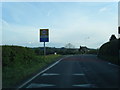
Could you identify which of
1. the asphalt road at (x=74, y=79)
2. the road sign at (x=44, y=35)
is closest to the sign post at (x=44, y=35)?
the road sign at (x=44, y=35)

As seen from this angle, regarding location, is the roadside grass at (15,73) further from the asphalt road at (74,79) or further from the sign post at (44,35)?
the sign post at (44,35)

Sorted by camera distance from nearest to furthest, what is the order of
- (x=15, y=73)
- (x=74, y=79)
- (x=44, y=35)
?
(x=74, y=79) < (x=15, y=73) < (x=44, y=35)

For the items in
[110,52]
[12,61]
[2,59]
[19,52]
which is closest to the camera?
[2,59]

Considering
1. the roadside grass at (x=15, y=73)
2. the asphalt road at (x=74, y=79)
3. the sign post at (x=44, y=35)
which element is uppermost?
the sign post at (x=44, y=35)

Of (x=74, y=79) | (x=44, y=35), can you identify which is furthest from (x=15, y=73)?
(x=44, y=35)

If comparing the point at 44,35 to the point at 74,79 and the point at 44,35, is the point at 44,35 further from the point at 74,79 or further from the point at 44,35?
the point at 74,79

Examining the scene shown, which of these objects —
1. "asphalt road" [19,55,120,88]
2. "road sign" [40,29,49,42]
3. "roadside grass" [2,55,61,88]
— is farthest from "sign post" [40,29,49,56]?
"asphalt road" [19,55,120,88]

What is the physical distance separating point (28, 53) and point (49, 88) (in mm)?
17057

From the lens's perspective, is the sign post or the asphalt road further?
the sign post

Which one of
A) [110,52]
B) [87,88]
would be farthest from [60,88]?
[110,52]

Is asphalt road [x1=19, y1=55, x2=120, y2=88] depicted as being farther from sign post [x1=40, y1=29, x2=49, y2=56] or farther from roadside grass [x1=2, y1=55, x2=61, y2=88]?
sign post [x1=40, y1=29, x2=49, y2=56]

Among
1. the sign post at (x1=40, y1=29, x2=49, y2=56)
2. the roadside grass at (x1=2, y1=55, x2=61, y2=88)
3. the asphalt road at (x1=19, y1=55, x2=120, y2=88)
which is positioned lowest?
the asphalt road at (x1=19, y1=55, x2=120, y2=88)

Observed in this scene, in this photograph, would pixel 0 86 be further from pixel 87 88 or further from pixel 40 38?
pixel 40 38

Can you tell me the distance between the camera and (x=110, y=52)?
36.5 metres
